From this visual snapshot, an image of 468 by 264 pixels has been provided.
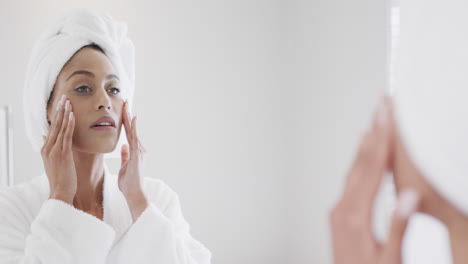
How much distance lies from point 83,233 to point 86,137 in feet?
0.67

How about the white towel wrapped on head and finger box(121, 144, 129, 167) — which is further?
finger box(121, 144, 129, 167)

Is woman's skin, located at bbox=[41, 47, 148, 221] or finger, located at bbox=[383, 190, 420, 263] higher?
finger, located at bbox=[383, 190, 420, 263]

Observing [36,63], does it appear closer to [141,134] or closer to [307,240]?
[141,134]

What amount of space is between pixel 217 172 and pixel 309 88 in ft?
2.17

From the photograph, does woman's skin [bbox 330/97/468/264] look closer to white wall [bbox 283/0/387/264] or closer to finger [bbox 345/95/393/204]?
finger [bbox 345/95/393/204]

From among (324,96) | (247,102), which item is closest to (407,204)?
(324,96)

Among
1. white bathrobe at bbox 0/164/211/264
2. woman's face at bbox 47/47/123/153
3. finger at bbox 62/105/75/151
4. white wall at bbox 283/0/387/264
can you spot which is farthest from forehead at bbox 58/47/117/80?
white wall at bbox 283/0/387/264

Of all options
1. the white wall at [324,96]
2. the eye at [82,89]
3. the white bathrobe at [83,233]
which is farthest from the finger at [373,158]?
the white wall at [324,96]

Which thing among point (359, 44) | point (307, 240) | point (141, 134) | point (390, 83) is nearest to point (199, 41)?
point (141, 134)

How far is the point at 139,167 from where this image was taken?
124cm

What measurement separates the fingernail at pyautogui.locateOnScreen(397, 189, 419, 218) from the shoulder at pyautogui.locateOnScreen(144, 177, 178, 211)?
1.11 meters

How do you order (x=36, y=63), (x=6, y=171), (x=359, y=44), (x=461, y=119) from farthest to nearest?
(x=359, y=44), (x=6, y=171), (x=36, y=63), (x=461, y=119)

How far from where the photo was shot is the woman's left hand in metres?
1.19

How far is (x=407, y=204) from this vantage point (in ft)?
0.73
